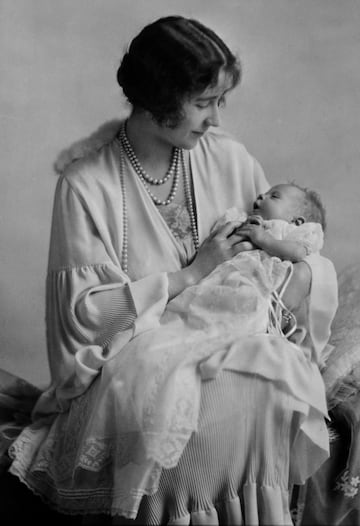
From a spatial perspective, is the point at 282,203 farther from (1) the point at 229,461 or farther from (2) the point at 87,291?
(1) the point at 229,461

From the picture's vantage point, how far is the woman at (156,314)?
2.19 m

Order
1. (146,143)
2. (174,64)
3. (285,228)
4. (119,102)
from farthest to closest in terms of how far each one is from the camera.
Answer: (119,102) → (146,143) → (285,228) → (174,64)

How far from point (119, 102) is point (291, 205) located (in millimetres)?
1158

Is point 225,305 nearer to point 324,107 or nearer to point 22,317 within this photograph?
point 22,317

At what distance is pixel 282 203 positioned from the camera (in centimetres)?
251

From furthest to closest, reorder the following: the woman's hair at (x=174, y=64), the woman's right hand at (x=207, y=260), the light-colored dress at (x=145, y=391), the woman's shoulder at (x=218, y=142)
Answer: the woman's shoulder at (x=218, y=142) → the woman's right hand at (x=207, y=260) → the woman's hair at (x=174, y=64) → the light-colored dress at (x=145, y=391)

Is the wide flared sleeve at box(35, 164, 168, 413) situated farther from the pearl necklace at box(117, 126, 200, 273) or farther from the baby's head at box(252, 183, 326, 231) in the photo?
the baby's head at box(252, 183, 326, 231)

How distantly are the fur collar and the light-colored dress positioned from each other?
0.02 m

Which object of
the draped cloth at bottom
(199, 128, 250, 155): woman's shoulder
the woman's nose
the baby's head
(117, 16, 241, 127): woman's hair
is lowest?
the draped cloth at bottom

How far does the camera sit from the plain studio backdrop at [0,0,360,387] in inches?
132

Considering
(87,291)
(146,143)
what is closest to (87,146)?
(146,143)

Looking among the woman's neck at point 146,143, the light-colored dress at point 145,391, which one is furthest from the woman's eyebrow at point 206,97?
the light-colored dress at point 145,391

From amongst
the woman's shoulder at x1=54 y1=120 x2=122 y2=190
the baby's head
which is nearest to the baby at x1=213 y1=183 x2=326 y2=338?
the baby's head

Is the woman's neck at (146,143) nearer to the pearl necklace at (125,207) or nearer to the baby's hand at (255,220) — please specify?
the pearl necklace at (125,207)
